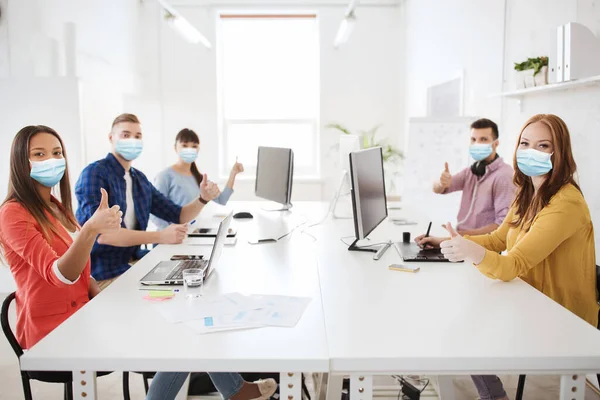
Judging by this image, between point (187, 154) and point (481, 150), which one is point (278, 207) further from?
point (481, 150)

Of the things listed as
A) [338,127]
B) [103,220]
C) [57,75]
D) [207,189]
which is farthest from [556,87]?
[57,75]

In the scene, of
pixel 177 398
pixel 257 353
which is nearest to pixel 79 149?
pixel 177 398

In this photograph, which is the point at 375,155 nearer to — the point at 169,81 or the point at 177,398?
the point at 177,398

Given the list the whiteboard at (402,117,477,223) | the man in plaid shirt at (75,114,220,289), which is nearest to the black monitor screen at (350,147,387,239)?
the man in plaid shirt at (75,114,220,289)

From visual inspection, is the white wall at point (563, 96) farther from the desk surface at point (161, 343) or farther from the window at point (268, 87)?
the window at point (268, 87)

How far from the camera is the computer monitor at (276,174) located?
381cm

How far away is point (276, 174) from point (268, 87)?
3146 millimetres

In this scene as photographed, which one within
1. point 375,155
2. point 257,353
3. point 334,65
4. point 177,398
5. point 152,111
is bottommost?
point 177,398

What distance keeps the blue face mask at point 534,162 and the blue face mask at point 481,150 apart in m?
1.22

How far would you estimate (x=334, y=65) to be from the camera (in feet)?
21.7

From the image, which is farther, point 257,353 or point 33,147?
point 33,147

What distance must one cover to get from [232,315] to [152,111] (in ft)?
17.7

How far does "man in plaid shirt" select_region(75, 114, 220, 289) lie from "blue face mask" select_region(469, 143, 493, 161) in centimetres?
157

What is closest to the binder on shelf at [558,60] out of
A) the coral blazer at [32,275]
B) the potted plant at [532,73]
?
the potted plant at [532,73]
